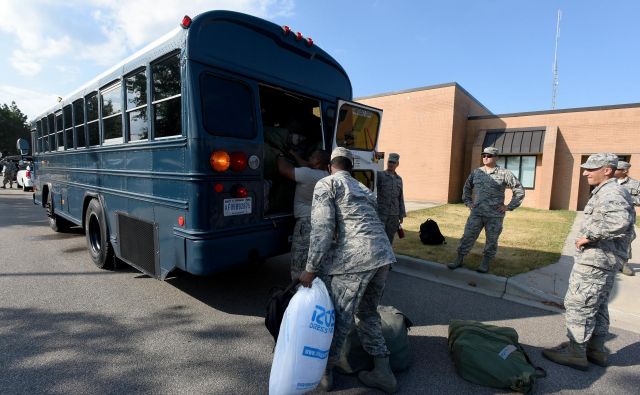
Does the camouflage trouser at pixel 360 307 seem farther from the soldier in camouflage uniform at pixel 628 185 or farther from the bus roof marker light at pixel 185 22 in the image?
the soldier in camouflage uniform at pixel 628 185

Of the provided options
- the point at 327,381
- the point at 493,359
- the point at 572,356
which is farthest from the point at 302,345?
the point at 572,356

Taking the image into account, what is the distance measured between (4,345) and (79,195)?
10.6 ft

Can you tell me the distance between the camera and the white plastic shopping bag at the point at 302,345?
7.34ft

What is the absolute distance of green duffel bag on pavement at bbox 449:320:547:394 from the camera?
2541 millimetres

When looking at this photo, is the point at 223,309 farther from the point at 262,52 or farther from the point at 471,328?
the point at 262,52

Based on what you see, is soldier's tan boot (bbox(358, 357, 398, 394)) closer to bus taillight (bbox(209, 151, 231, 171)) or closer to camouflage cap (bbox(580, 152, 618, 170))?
bus taillight (bbox(209, 151, 231, 171))

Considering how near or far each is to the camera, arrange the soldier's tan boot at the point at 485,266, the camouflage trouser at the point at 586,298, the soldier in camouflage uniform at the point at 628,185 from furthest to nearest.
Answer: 1. the soldier in camouflage uniform at the point at 628,185
2. the soldier's tan boot at the point at 485,266
3. the camouflage trouser at the point at 586,298

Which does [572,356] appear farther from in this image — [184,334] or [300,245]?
[184,334]

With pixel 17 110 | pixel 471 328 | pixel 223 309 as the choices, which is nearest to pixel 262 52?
pixel 223 309

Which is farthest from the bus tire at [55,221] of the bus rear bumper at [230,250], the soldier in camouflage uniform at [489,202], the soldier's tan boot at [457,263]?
the soldier in camouflage uniform at [489,202]

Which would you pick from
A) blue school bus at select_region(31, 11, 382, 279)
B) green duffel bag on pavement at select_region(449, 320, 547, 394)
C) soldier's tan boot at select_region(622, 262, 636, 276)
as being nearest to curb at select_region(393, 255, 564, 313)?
blue school bus at select_region(31, 11, 382, 279)

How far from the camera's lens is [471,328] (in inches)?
116

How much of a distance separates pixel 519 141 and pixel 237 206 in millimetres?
17544

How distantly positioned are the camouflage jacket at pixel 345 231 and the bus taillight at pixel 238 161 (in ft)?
3.64
